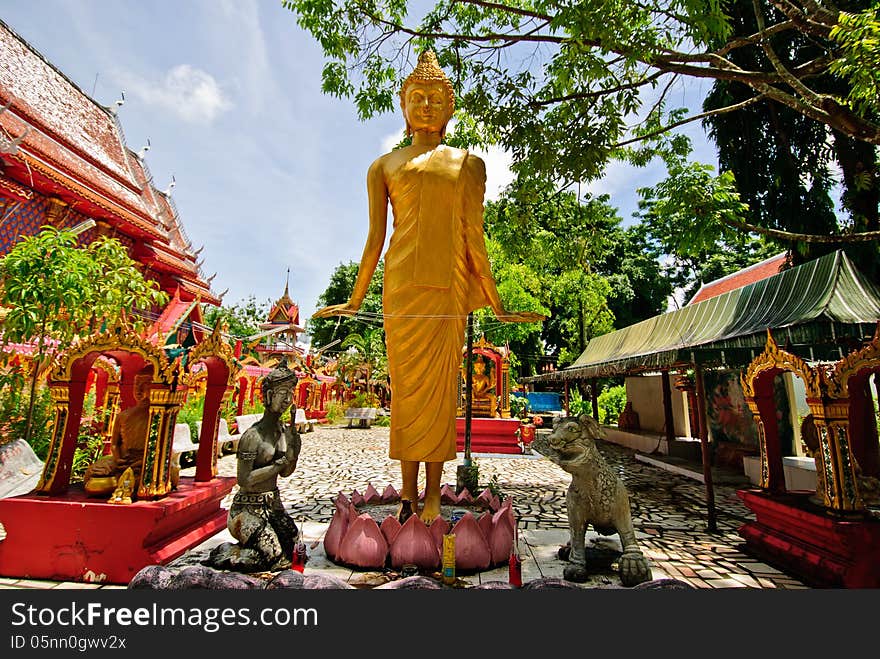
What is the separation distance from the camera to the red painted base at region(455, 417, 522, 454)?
467 inches

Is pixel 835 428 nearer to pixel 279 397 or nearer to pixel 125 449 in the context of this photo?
pixel 279 397

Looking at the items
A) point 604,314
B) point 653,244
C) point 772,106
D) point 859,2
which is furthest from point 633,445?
point 653,244

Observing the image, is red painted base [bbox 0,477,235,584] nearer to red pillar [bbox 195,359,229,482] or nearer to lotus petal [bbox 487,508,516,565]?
red pillar [bbox 195,359,229,482]

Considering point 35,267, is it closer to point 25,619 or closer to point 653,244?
point 25,619

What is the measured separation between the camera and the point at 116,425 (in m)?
3.59

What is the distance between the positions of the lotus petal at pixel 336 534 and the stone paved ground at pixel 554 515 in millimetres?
75

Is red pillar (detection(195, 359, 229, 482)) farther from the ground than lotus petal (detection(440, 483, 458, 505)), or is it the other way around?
red pillar (detection(195, 359, 229, 482))

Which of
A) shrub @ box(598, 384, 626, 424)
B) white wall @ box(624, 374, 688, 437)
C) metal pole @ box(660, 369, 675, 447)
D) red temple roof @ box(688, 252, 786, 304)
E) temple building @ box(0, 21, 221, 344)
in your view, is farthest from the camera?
shrub @ box(598, 384, 626, 424)

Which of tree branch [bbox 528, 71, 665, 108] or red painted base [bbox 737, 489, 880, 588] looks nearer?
red painted base [bbox 737, 489, 880, 588]

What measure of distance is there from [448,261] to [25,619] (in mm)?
3054

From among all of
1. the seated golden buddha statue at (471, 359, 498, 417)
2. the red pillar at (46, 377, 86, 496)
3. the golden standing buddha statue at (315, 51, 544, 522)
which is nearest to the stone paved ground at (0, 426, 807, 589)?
the red pillar at (46, 377, 86, 496)

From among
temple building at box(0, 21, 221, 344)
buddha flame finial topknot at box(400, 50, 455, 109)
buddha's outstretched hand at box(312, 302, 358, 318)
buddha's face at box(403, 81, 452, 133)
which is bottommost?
buddha's outstretched hand at box(312, 302, 358, 318)

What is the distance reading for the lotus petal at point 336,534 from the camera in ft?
10.9

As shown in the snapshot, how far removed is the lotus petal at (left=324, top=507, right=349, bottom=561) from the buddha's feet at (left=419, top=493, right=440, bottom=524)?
23.1 inches
